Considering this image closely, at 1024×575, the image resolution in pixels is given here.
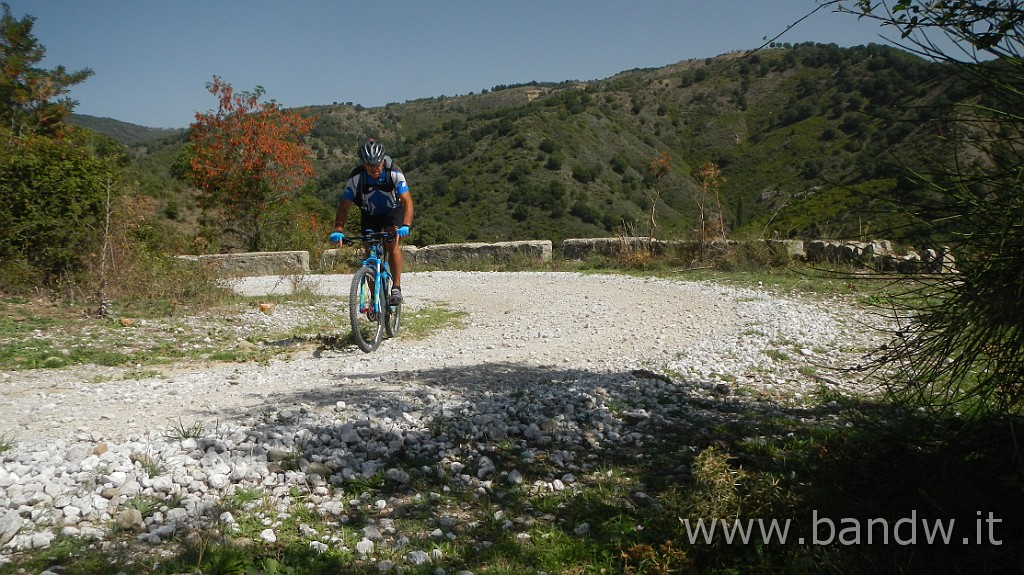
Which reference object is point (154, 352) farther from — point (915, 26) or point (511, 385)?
point (915, 26)

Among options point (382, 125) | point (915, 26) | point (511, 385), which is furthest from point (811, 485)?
point (382, 125)

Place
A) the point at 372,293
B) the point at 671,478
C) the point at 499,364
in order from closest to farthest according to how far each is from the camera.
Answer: the point at 671,478 → the point at 499,364 → the point at 372,293

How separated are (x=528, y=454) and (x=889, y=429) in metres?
1.80

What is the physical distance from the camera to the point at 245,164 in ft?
51.3

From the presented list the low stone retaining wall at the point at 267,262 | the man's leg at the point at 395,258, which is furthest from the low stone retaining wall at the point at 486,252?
the man's leg at the point at 395,258

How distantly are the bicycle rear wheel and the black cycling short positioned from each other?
551 millimetres

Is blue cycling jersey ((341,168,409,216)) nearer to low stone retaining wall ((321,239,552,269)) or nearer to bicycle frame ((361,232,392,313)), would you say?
bicycle frame ((361,232,392,313))

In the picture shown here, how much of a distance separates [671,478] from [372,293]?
4086 mm

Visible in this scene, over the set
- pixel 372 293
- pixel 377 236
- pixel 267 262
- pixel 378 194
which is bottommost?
pixel 372 293

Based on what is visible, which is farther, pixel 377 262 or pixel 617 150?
pixel 617 150

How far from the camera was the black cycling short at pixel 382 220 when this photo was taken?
21.0 ft

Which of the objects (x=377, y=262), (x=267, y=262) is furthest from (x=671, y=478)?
(x=267, y=262)

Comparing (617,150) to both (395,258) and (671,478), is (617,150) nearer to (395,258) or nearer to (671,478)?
(395,258)

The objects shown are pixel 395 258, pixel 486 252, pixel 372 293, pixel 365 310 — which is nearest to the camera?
pixel 365 310
